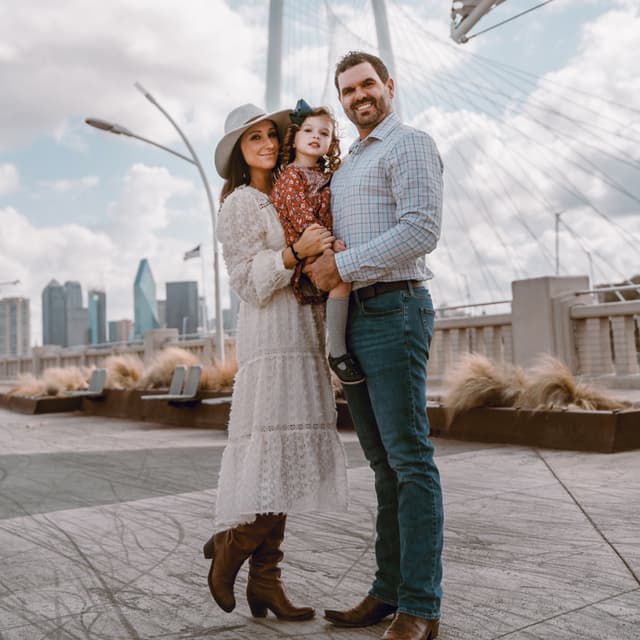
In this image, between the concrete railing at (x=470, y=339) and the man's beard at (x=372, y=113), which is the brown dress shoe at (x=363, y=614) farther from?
the concrete railing at (x=470, y=339)

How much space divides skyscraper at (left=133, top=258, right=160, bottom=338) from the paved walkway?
360 feet

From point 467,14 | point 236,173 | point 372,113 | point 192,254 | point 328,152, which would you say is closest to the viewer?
point 372,113

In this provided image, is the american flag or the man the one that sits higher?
the american flag

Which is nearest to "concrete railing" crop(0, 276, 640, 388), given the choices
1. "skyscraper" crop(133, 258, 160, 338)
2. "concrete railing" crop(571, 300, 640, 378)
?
"concrete railing" crop(571, 300, 640, 378)

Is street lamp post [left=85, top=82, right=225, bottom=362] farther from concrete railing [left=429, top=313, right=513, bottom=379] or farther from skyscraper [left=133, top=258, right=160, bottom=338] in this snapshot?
skyscraper [left=133, top=258, right=160, bottom=338]

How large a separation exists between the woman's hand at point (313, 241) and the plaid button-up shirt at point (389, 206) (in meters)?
0.07

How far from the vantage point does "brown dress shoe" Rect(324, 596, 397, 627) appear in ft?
8.11

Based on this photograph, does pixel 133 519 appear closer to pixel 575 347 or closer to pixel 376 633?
pixel 376 633

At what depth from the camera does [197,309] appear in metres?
84.8

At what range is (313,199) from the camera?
2541mm

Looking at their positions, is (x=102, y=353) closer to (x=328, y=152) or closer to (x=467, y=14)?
(x=467, y=14)

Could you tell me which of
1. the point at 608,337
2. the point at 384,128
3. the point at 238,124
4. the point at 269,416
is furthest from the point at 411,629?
the point at 608,337

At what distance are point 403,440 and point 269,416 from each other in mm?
466

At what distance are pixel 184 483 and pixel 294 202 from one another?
3.50m
